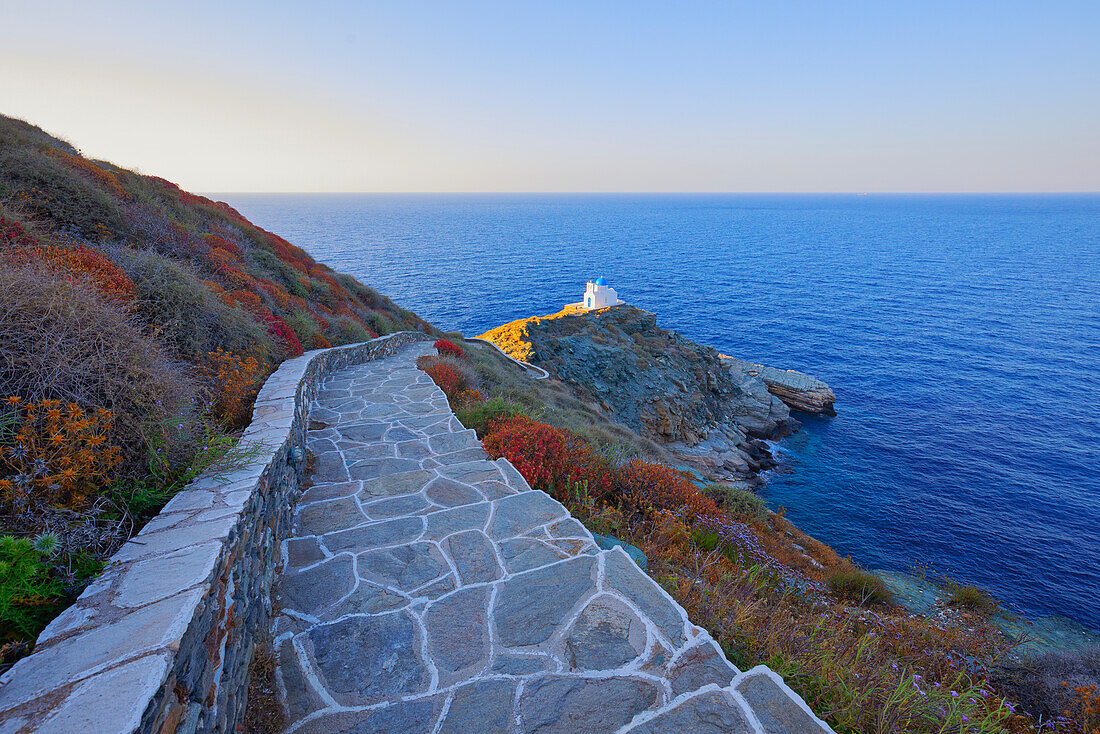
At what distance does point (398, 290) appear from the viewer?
5428 cm

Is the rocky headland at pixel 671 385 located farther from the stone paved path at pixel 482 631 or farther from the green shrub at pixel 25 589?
the green shrub at pixel 25 589

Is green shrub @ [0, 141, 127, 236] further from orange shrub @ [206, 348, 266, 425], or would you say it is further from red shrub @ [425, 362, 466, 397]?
red shrub @ [425, 362, 466, 397]

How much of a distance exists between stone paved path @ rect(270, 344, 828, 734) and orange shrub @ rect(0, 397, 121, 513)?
1.50 m

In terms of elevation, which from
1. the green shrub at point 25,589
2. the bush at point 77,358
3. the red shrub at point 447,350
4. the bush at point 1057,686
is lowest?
the bush at point 1057,686

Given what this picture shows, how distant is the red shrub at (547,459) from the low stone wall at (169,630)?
9.17ft

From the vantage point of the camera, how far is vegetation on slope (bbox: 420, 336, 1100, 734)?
321 centimetres

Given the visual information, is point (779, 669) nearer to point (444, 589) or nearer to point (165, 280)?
point (444, 589)

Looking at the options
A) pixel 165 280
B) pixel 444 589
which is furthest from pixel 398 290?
pixel 444 589

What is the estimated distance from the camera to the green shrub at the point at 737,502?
A: 1101cm

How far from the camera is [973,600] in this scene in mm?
13336

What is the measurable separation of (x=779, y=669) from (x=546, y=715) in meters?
1.73

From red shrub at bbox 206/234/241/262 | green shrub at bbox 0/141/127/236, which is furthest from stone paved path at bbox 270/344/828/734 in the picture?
red shrub at bbox 206/234/241/262

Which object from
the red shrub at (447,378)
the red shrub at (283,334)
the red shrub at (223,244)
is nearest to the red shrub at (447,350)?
the red shrub at (447,378)

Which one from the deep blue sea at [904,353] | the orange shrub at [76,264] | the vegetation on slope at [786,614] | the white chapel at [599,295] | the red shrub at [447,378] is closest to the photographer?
the vegetation on slope at [786,614]
